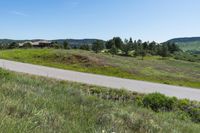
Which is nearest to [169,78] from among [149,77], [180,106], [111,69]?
[149,77]

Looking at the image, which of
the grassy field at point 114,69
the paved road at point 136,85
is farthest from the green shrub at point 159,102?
the grassy field at point 114,69

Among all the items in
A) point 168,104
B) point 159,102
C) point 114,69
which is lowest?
point 114,69

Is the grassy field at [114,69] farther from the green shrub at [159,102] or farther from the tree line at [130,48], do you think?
the tree line at [130,48]

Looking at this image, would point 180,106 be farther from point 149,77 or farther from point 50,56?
point 50,56

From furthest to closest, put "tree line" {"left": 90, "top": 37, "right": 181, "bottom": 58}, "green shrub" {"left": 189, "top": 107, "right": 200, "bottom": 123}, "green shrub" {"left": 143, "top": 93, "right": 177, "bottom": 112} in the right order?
"tree line" {"left": 90, "top": 37, "right": 181, "bottom": 58}, "green shrub" {"left": 143, "top": 93, "right": 177, "bottom": 112}, "green shrub" {"left": 189, "top": 107, "right": 200, "bottom": 123}

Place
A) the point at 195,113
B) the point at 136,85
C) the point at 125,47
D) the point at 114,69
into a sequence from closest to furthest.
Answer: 1. the point at 195,113
2. the point at 136,85
3. the point at 114,69
4. the point at 125,47

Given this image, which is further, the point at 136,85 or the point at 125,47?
the point at 125,47

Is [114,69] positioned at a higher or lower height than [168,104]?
lower

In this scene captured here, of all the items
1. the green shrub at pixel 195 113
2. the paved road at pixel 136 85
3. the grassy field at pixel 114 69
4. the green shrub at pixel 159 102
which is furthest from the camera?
the grassy field at pixel 114 69

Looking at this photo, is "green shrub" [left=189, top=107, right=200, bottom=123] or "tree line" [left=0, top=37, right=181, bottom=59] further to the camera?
"tree line" [left=0, top=37, right=181, bottom=59]

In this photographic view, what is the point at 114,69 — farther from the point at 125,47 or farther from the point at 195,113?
the point at 125,47

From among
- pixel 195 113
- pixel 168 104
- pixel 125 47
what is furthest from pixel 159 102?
pixel 125 47

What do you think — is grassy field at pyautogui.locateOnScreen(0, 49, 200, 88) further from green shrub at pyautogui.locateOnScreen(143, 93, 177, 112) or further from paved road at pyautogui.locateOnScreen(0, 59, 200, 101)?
green shrub at pyautogui.locateOnScreen(143, 93, 177, 112)

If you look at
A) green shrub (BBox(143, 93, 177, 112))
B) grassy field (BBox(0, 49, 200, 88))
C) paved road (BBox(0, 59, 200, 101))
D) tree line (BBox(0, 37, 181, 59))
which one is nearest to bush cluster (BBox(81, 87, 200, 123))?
green shrub (BBox(143, 93, 177, 112))
